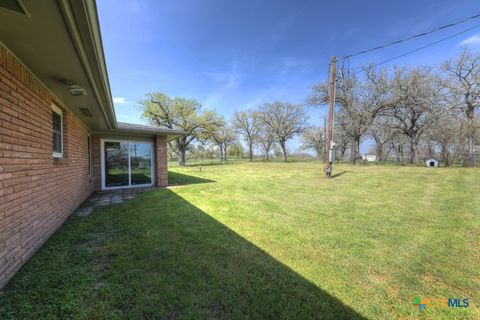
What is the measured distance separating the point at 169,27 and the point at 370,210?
8.22 metres

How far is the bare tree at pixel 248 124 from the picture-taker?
32.2 m

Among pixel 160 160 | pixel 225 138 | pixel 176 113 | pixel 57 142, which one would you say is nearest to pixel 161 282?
pixel 57 142

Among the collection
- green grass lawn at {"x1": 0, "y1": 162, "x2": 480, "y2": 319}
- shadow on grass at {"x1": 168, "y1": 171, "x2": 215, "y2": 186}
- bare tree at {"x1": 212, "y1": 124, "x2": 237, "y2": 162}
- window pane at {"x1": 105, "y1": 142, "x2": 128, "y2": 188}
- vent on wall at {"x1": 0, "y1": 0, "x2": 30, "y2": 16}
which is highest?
bare tree at {"x1": 212, "y1": 124, "x2": 237, "y2": 162}

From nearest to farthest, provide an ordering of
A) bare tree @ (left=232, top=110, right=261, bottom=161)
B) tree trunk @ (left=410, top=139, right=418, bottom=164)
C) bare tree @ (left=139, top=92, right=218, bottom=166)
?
tree trunk @ (left=410, top=139, right=418, bottom=164) → bare tree @ (left=139, top=92, right=218, bottom=166) → bare tree @ (left=232, top=110, right=261, bottom=161)

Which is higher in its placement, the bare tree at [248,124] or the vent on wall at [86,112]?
the bare tree at [248,124]

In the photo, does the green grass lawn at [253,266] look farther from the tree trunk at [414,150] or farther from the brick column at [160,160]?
the tree trunk at [414,150]

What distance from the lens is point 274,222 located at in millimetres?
3799

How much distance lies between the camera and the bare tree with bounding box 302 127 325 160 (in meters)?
35.7

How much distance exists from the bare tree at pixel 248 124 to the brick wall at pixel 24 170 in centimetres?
2957

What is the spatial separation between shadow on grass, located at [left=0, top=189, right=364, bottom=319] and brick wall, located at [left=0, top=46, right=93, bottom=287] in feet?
0.81

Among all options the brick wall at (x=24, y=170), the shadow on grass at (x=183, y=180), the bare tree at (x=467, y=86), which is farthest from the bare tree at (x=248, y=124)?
the brick wall at (x=24, y=170)

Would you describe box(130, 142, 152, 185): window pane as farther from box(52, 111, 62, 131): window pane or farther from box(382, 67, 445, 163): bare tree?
box(382, 67, 445, 163): bare tree

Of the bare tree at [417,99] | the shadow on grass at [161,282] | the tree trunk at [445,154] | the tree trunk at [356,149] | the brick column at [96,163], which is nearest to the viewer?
the shadow on grass at [161,282]

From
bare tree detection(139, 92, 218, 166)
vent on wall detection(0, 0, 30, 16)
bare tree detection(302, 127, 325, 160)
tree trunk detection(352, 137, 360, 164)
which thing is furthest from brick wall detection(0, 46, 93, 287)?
bare tree detection(302, 127, 325, 160)
